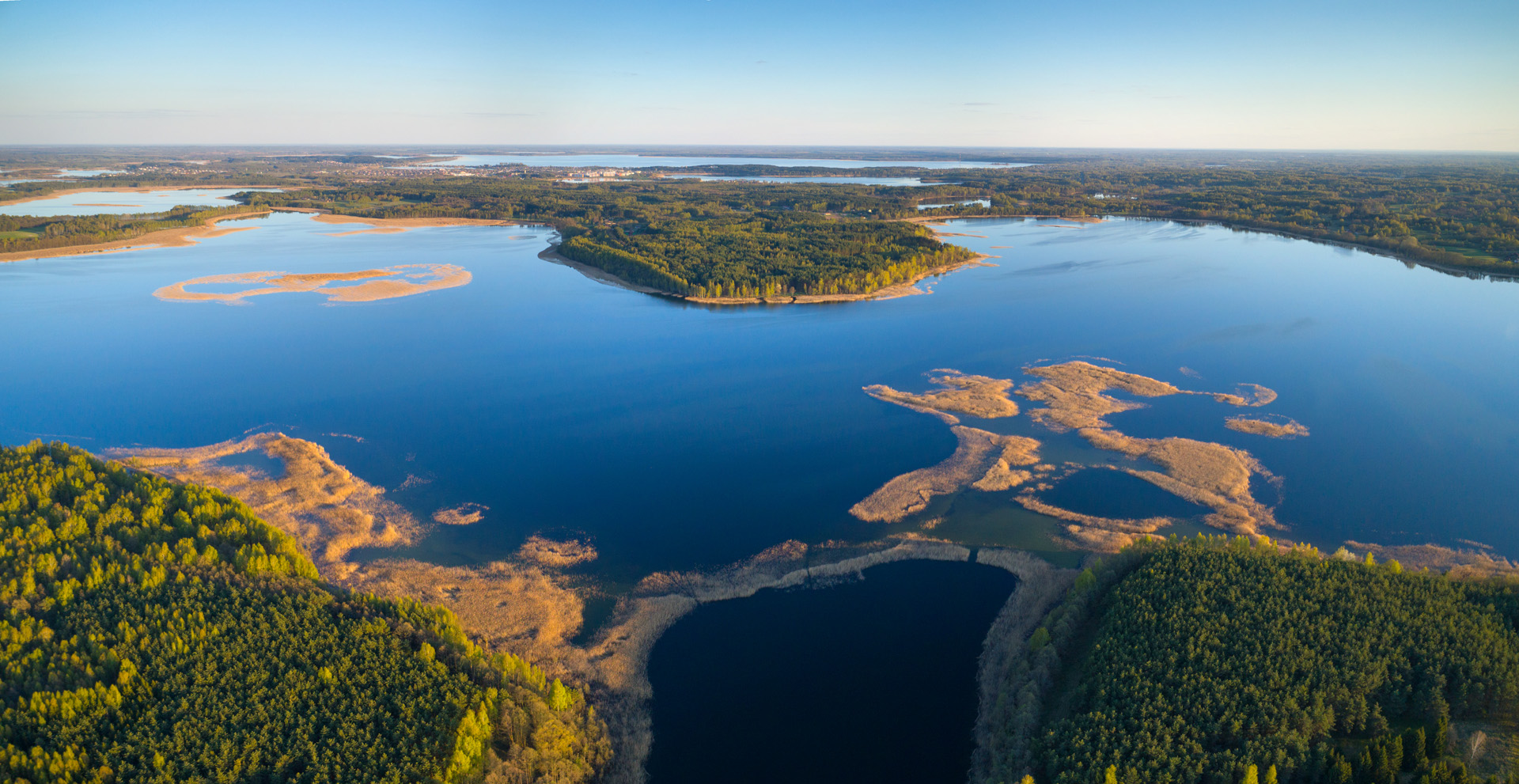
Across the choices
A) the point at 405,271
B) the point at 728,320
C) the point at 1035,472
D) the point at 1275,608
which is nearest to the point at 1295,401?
the point at 1035,472

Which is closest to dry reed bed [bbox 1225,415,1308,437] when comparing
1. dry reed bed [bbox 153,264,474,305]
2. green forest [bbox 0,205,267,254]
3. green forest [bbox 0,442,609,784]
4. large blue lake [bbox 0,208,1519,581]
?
large blue lake [bbox 0,208,1519,581]

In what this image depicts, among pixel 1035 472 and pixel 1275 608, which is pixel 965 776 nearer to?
pixel 1275 608

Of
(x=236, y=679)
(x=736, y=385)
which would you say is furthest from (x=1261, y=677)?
(x=736, y=385)

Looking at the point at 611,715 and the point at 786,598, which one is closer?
the point at 611,715

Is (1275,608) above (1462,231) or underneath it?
underneath

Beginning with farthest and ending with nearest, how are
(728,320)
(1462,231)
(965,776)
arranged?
1. (1462,231)
2. (728,320)
3. (965,776)

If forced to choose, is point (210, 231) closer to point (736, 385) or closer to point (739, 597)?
point (736, 385)

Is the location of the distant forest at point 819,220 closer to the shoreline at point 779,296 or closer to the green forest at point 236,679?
the shoreline at point 779,296
